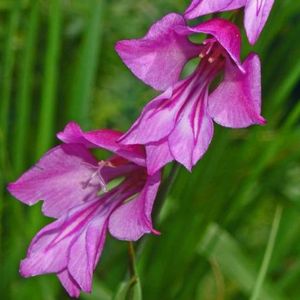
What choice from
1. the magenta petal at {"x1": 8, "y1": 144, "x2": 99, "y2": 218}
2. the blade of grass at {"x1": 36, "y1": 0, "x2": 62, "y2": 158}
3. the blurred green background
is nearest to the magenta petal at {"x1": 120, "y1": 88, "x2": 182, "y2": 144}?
the magenta petal at {"x1": 8, "y1": 144, "x2": 99, "y2": 218}

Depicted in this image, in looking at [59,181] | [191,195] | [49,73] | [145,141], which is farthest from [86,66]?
[145,141]

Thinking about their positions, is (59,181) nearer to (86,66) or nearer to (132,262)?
(132,262)

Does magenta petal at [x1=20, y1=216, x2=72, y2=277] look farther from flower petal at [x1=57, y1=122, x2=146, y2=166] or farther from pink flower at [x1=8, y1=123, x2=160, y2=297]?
flower petal at [x1=57, y1=122, x2=146, y2=166]

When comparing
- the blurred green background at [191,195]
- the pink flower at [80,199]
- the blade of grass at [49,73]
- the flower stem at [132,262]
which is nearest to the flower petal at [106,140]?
the pink flower at [80,199]

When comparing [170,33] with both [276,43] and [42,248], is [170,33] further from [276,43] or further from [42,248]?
[276,43]

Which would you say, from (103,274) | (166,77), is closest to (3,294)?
(103,274)

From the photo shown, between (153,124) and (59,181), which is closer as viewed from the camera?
(153,124)
